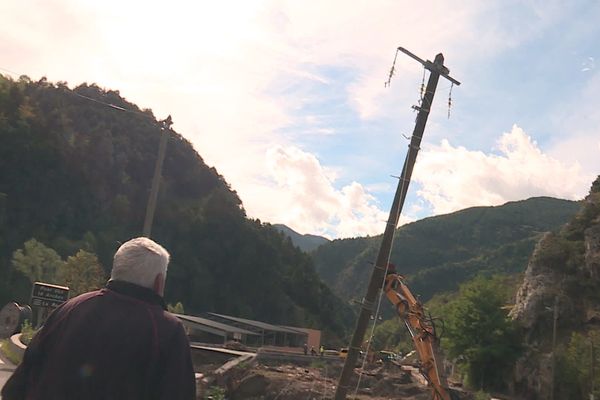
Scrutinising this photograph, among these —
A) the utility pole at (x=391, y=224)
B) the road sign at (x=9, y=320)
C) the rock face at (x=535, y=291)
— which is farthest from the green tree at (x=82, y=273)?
the rock face at (x=535, y=291)

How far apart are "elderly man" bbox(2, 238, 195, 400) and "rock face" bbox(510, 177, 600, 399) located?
47929 mm

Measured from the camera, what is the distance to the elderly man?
8.27 feet

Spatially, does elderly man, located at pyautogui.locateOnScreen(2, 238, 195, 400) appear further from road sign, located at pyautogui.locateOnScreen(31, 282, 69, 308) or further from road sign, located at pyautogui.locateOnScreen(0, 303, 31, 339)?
road sign, located at pyautogui.locateOnScreen(0, 303, 31, 339)

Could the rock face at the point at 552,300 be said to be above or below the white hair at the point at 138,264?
above

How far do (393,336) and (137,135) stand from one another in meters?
64.9

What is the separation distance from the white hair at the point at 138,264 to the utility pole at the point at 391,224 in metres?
8.55

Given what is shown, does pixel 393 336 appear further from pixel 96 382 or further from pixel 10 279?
pixel 96 382

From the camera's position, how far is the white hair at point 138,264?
2.74 metres

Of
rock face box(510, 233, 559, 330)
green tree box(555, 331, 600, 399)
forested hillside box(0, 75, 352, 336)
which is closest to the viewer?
green tree box(555, 331, 600, 399)

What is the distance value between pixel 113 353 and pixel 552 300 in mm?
56495

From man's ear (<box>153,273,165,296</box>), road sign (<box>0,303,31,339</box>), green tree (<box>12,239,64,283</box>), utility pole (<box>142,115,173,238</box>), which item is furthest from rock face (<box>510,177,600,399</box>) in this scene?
man's ear (<box>153,273,165,296</box>)

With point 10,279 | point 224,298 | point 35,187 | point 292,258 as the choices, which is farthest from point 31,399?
point 292,258

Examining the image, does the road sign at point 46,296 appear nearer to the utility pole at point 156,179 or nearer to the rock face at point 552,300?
the utility pole at point 156,179

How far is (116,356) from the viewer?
253 cm
